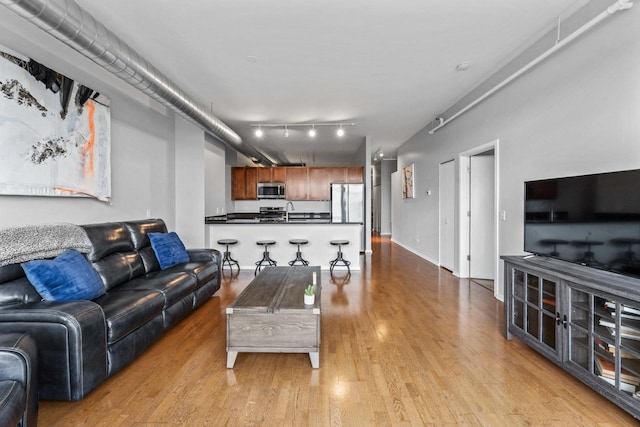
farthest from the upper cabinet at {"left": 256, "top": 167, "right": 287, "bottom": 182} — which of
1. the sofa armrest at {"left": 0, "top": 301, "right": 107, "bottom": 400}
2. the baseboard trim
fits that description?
the sofa armrest at {"left": 0, "top": 301, "right": 107, "bottom": 400}

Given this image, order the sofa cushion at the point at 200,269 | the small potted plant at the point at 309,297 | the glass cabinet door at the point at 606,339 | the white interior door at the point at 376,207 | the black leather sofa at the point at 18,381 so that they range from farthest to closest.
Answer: the white interior door at the point at 376,207, the sofa cushion at the point at 200,269, the small potted plant at the point at 309,297, the glass cabinet door at the point at 606,339, the black leather sofa at the point at 18,381

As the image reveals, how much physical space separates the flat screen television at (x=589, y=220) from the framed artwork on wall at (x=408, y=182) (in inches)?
184

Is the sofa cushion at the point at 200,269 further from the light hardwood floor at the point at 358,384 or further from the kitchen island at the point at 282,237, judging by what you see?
the kitchen island at the point at 282,237

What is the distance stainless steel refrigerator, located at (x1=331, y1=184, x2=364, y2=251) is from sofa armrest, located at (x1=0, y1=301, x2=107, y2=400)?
19.7ft

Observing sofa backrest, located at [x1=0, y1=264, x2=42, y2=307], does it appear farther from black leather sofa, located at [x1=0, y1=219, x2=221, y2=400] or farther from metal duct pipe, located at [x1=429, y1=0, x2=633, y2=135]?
metal duct pipe, located at [x1=429, y1=0, x2=633, y2=135]

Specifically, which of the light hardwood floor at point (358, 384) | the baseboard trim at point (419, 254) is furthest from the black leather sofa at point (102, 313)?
the baseboard trim at point (419, 254)

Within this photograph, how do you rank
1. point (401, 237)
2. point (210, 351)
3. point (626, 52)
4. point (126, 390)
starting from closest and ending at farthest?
point (126, 390) → point (626, 52) → point (210, 351) → point (401, 237)

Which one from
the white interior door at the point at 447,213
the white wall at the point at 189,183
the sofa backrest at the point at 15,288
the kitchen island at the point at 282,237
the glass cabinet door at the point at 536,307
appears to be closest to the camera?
the sofa backrest at the point at 15,288

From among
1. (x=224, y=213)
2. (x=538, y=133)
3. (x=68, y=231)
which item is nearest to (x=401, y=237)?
(x=224, y=213)

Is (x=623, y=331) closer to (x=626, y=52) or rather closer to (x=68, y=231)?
(x=626, y=52)

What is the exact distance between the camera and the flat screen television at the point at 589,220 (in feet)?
6.68

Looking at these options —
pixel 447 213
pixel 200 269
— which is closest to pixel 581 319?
pixel 200 269

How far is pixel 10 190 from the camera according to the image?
265cm

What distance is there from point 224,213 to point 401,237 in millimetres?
4926
